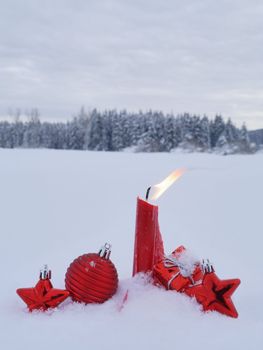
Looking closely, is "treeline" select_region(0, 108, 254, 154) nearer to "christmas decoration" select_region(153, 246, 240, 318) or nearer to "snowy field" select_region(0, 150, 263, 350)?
"snowy field" select_region(0, 150, 263, 350)

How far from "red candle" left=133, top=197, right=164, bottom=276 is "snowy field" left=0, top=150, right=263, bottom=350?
0.13 meters

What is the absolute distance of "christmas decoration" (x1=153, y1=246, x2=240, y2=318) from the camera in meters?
2.32

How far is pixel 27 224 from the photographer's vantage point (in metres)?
4.94

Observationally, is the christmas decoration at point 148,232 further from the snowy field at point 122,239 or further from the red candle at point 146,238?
the snowy field at point 122,239

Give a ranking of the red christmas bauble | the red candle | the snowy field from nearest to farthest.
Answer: the snowy field, the red christmas bauble, the red candle

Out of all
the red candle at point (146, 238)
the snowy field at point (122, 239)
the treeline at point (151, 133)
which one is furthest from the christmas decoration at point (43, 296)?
the treeline at point (151, 133)

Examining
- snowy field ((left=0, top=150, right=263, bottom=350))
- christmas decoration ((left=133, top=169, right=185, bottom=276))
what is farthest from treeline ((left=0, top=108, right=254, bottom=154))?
christmas decoration ((left=133, top=169, right=185, bottom=276))

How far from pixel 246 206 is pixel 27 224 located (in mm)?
2817

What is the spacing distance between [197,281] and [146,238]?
38 centimetres

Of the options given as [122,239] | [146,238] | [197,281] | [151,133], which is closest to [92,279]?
[146,238]

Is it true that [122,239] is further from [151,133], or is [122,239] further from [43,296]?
[151,133]

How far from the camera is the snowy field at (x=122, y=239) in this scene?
2.08 m

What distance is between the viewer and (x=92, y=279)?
7.92ft

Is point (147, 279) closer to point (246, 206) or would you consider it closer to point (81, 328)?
point (81, 328)
